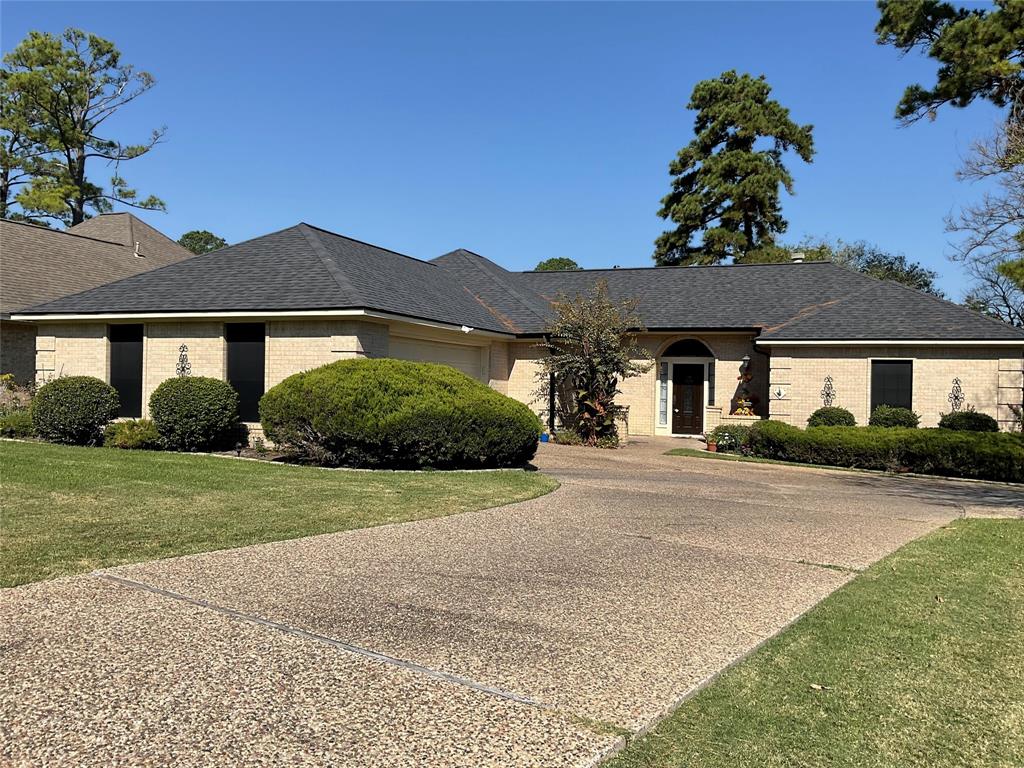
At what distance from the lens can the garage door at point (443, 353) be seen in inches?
726

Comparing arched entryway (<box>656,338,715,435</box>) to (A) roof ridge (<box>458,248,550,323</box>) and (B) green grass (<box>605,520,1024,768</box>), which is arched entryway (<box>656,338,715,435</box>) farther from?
(B) green grass (<box>605,520,1024,768</box>)

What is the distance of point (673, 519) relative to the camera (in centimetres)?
971

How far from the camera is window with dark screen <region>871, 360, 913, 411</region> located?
20094 millimetres

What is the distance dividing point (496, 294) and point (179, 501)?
17.6 m

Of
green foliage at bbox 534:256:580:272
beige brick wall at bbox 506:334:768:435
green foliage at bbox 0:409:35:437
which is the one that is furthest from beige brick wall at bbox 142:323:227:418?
green foliage at bbox 534:256:580:272

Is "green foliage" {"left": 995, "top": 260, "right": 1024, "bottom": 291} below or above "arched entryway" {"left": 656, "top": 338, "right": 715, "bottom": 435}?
above

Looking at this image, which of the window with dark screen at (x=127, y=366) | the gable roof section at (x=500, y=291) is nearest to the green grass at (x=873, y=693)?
the window with dark screen at (x=127, y=366)

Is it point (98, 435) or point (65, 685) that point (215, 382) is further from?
point (65, 685)

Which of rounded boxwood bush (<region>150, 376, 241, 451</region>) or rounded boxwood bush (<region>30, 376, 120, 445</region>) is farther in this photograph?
rounded boxwood bush (<region>30, 376, 120, 445</region>)

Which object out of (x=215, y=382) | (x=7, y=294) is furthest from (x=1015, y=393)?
(x=7, y=294)

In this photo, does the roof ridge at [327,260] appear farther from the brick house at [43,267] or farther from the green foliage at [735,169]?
the green foliage at [735,169]

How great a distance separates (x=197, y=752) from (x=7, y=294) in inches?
859

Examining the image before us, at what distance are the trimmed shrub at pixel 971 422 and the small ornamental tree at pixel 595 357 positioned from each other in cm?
756

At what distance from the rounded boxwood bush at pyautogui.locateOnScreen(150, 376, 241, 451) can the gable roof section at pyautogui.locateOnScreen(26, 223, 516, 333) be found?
1.97m
